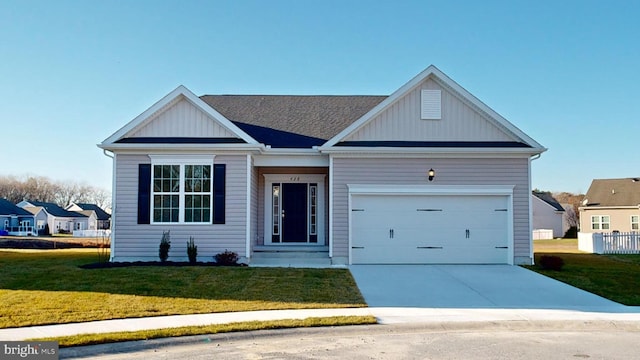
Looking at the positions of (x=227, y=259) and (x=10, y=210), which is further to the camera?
(x=10, y=210)

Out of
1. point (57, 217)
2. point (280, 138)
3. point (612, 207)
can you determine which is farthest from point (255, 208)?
point (57, 217)

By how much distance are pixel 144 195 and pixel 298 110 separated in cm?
641

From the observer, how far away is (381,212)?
1588cm

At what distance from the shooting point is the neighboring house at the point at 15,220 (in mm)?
62594

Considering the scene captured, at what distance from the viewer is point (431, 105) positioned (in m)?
16.0

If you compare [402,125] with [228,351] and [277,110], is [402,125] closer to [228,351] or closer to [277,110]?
[277,110]

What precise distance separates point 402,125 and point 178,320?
9485mm

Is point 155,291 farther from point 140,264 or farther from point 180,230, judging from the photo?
point 180,230

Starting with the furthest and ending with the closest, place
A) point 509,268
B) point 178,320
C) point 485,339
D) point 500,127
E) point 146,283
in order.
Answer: point 500,127, point 509,268, point 146,283, point 178,320, point 485,339

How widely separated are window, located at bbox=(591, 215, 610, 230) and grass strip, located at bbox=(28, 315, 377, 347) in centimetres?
3708

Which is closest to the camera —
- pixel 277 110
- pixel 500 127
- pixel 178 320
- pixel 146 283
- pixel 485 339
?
pixel 485 339

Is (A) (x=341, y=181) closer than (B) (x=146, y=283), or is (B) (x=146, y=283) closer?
(B) (x=146, y=283)

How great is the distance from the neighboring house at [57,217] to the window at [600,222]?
6011cm

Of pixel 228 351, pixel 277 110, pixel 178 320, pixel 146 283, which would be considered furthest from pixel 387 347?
pixel 277 110
